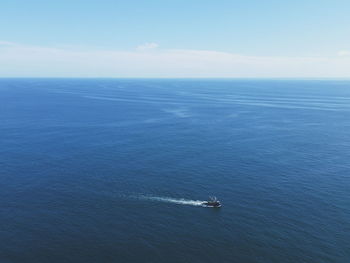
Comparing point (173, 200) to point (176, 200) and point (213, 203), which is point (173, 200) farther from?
point (213, 203)

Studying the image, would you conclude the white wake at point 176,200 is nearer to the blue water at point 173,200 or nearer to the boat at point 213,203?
the blue water at point 173,200

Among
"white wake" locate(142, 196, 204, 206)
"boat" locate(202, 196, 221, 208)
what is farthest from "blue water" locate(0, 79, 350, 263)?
"boat" locate(202, 196, 221, 208)

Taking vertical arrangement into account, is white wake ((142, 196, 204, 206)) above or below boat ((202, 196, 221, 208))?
below

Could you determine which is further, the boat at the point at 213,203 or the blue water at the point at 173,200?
the boat at the point at 213,203

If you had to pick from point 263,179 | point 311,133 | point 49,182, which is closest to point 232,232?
point 263,179

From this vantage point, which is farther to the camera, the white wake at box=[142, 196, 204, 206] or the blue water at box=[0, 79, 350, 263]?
the white wake at box=[142, 196, 204, 206]

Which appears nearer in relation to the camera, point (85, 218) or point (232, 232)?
point (232, 232)

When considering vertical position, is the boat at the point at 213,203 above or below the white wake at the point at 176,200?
above

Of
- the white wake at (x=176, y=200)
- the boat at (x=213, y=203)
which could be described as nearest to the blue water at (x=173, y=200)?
the white wake at (x=176, y=200)

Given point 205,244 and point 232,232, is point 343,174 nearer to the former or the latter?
point 232,232

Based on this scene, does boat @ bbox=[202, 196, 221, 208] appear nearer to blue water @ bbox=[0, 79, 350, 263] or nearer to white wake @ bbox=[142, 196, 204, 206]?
white wake @ bbox=[142, 196, 204, 206]

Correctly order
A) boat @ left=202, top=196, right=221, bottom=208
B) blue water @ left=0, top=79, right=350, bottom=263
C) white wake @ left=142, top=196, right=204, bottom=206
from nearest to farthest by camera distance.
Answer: blue water @ left=0, top=79, right=350, bottom=263 → boat @ left=202, top=196, right=221, bottom=208 → white wake @ left=142, top=196, right=204, bottom=206
